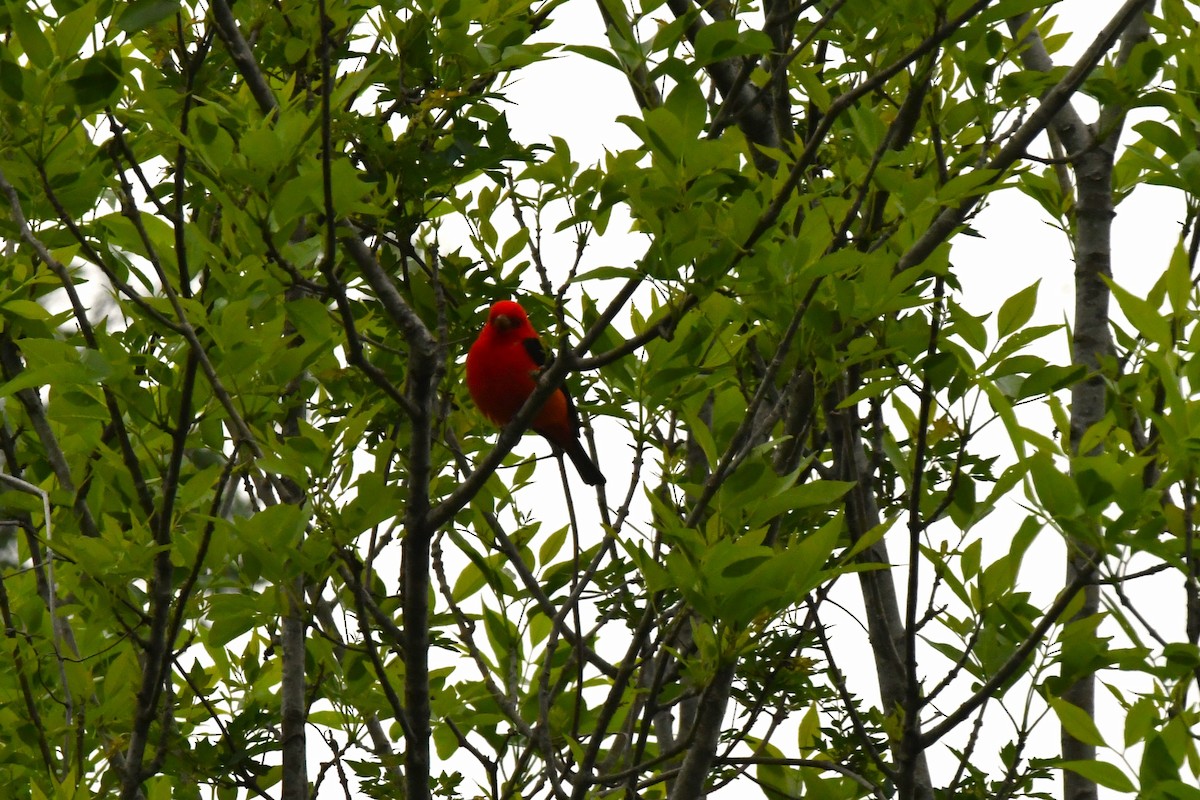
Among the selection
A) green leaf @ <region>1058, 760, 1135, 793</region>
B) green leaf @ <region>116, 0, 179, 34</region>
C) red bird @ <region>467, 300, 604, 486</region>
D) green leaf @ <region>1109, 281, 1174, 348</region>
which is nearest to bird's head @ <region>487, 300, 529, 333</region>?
red bird @ <region>467, 300, 604, 486</region>

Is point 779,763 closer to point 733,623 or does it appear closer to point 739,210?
point 733,623

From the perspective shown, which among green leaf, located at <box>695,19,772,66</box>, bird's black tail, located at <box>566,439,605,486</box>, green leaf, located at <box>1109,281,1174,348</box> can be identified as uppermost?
bird's black tail, located at <box>566,439,605,486</box>

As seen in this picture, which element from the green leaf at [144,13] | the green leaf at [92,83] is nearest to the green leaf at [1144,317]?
the green leaf at [144,13]

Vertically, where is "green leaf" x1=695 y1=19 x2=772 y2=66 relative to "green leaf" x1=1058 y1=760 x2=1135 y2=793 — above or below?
above

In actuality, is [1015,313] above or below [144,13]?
below

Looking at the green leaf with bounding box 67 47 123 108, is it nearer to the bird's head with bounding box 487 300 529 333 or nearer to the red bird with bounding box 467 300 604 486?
the bird's head with bounding box 487 300 529 333

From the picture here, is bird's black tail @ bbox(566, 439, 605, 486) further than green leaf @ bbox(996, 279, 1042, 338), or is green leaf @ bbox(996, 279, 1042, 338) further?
bird's black tail @ bbox(566, 439, 605, 486)

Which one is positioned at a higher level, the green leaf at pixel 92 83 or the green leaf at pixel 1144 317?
the green leaf at pixel 92 83

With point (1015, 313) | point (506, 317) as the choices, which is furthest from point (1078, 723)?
point (506, 317)

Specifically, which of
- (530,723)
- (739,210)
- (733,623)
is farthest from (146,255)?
(530,723)

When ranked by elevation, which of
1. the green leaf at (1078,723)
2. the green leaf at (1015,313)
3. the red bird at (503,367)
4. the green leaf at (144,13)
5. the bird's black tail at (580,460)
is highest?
the bird's black tail at (580,460)

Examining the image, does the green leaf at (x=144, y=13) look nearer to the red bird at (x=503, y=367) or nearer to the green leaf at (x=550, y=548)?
the green leaf at (x=550, y=548)

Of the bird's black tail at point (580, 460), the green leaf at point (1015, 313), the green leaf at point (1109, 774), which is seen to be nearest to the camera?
the green leaf at point (1109, 774)

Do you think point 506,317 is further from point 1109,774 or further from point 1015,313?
point 1109,774
